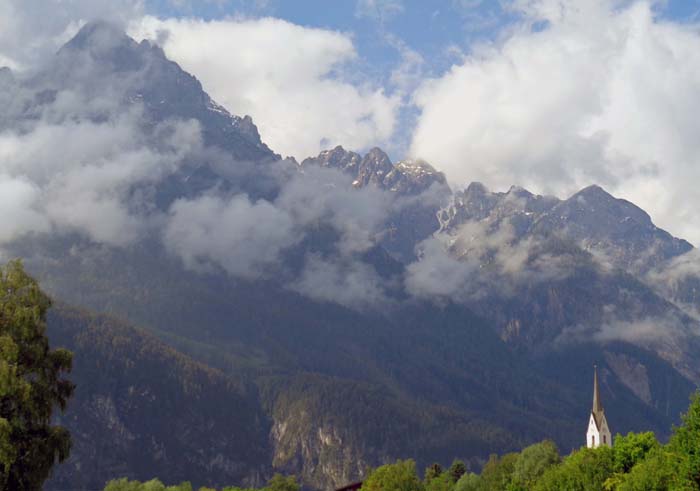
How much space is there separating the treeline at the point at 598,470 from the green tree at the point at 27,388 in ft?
197

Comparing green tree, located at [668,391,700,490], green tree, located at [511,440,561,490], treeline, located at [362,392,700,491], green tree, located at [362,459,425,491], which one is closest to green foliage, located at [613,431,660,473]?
treeline, located at [362,392,700,491]

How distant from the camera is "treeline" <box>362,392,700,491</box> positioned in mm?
92062

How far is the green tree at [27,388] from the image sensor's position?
51.2 meters

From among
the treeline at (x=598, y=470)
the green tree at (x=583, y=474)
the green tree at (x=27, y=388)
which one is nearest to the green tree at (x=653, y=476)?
the treeline at (x=598, y=470)

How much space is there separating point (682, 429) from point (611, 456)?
36.9 m

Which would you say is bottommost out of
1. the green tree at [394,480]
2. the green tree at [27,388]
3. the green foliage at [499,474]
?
the green tree at [27,388]

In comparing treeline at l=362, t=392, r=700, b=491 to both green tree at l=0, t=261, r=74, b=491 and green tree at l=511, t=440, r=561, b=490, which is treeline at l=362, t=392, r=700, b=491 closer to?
green tree at l=511, t=440, r=561, b=490

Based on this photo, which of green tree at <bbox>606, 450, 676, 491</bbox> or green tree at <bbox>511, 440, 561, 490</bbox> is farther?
green tree at <bbox>511, 440, 561, 490</bbox>

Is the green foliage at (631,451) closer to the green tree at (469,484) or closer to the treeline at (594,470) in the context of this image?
the treeline at (594,470)

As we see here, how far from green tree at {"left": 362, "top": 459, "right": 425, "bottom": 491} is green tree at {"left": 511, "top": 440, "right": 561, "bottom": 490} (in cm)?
1903

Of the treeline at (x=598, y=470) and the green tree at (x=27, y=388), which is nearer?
the green tree at (x=27, y=388)

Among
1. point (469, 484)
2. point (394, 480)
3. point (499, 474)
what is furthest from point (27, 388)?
point (469, 484)

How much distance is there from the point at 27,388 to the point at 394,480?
125756mm

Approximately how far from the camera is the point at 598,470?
125750mm
